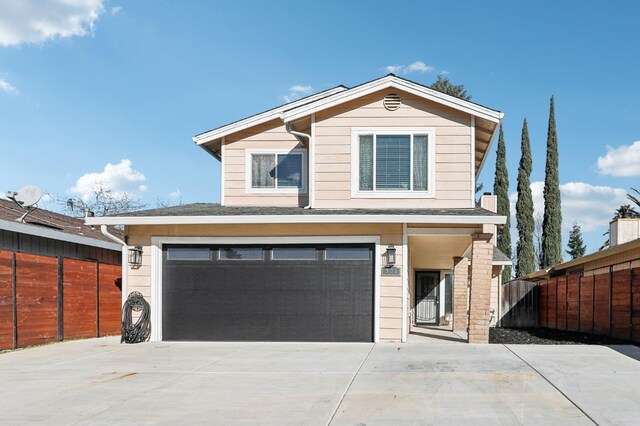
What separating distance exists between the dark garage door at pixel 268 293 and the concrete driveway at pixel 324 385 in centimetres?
112

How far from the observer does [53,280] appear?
40.9 ft

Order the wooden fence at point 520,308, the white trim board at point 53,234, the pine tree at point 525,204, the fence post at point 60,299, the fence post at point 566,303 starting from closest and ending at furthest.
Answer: the white trim board at point 53,234 < the fence post at point 60,299 < the fence post at point 566,303 < the wooden fence at point 520,308 < the pine tree at point 525,204

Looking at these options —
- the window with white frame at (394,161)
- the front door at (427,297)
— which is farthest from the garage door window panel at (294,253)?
the front door at (427,297)

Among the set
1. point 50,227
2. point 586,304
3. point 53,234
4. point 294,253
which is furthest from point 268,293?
point 586,304

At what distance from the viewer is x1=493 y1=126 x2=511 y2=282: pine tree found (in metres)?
34.0

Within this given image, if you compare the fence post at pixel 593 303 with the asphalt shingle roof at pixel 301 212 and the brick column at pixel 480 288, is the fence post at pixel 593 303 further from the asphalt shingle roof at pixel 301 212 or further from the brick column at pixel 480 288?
the brick column at pixel 480 288

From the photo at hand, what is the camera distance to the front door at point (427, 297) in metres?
20.5

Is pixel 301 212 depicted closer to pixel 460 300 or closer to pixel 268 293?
pixel 268 293

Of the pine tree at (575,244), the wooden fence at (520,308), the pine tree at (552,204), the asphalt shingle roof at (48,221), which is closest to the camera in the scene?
the asphalt shingle roof at (48,221)

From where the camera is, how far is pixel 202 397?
267 inches

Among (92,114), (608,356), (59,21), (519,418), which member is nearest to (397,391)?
(519,418)

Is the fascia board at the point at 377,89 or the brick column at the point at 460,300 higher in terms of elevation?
the fascia board at the point at 377,89

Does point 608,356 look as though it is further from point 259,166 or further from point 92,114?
point 92,114

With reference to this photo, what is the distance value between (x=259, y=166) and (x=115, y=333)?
5.68 meters
